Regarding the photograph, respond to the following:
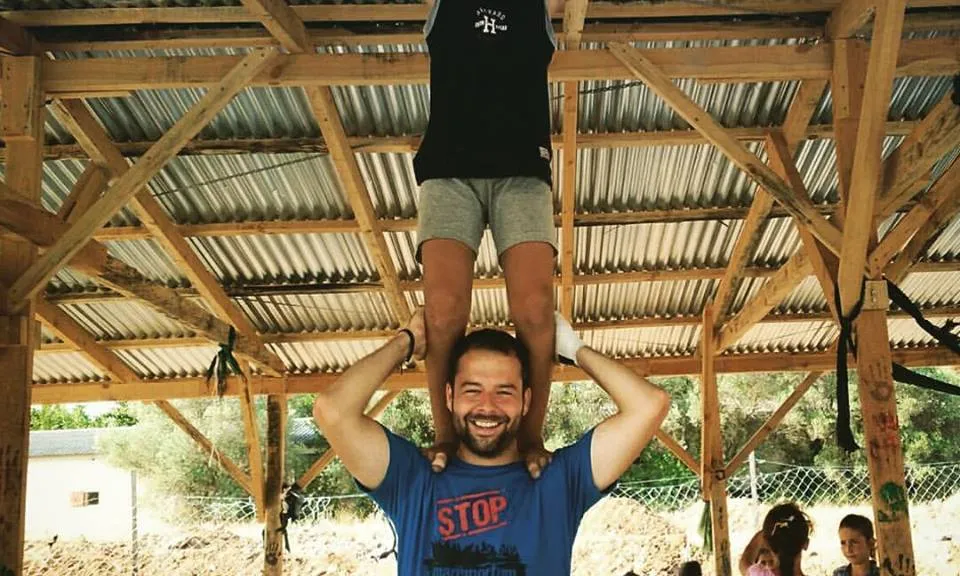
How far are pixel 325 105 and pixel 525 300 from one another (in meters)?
3.21

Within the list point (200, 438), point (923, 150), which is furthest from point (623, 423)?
point (200, 438)

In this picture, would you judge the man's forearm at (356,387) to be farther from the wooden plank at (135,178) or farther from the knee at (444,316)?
the wooden plank at (135,178)

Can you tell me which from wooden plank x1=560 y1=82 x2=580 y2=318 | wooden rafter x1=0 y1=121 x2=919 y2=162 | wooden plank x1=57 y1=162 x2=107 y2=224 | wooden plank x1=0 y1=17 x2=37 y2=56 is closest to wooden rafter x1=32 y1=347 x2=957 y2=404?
wooden plank x1=560 y1=82 x2=580 y2=318

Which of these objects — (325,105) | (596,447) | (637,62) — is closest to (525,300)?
(596,447)

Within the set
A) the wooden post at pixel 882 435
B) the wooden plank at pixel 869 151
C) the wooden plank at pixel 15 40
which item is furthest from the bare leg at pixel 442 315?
the wooden plank at pixel 15 40

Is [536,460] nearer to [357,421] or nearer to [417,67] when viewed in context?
[357,421]

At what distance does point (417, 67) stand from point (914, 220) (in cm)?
253

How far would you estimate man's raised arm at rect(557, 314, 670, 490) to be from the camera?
6.70ft

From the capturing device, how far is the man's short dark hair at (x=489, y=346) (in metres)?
2.16

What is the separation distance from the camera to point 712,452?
864 cm

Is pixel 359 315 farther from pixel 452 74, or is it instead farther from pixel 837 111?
pixel 452 74

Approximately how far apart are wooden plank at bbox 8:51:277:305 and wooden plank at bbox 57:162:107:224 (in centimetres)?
94

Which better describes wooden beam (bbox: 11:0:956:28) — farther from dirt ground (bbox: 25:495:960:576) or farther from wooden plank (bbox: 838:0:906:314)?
dirt ground (bbox: 25:495:960:576)

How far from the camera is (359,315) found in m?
8.95
